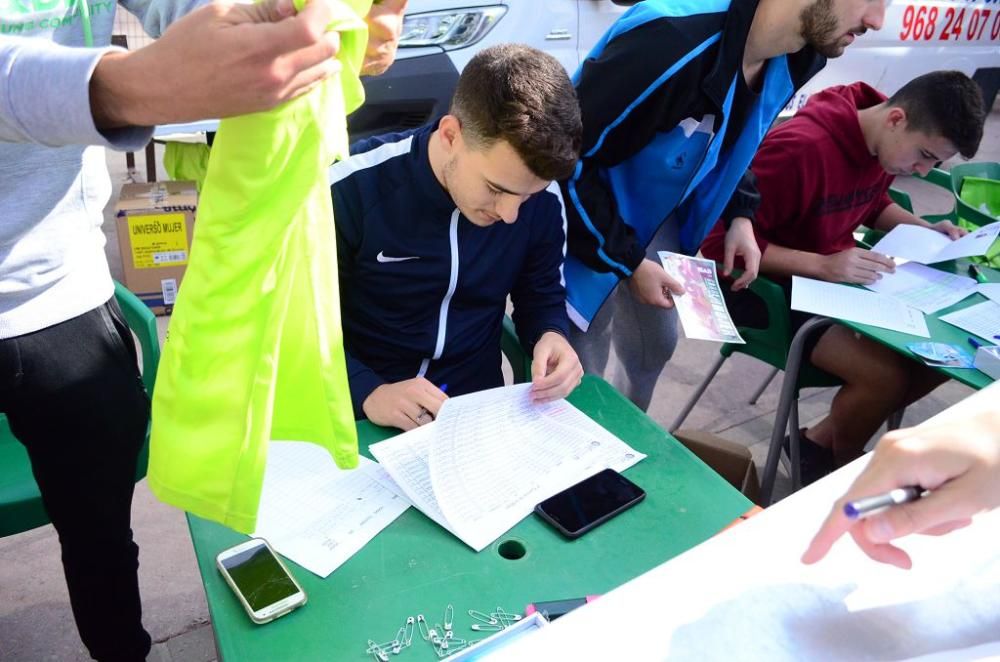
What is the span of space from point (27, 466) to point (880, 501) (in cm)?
162

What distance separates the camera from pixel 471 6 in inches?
130

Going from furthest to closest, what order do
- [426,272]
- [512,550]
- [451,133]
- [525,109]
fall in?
1. [426,272]
2. [451,133]
3. [525,109]
4. [512,550]

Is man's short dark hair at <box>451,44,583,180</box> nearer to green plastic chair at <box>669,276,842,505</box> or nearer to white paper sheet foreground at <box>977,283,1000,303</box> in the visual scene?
green plastic chair at <box>669,276,842,505</box>

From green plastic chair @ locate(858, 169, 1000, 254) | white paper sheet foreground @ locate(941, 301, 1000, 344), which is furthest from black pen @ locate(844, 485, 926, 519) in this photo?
green plastic chair @ locate(858, 169, 1000, 254)

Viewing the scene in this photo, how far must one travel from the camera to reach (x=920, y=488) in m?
0.60

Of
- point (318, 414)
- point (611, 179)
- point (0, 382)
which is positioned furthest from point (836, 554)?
point (611, 179)

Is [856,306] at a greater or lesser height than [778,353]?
greater

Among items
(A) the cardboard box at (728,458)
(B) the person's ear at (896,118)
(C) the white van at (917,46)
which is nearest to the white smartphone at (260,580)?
(A) the cardboard box at (728,458)

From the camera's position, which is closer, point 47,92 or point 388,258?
point 47,92

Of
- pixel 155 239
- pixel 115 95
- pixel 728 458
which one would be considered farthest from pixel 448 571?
pixel 155 239

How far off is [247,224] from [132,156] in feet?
14.1

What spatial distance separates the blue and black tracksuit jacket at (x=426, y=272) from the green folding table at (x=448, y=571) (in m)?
0.42

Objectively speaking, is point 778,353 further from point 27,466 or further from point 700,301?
point 27,466

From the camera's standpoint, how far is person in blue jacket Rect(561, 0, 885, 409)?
1690mm
